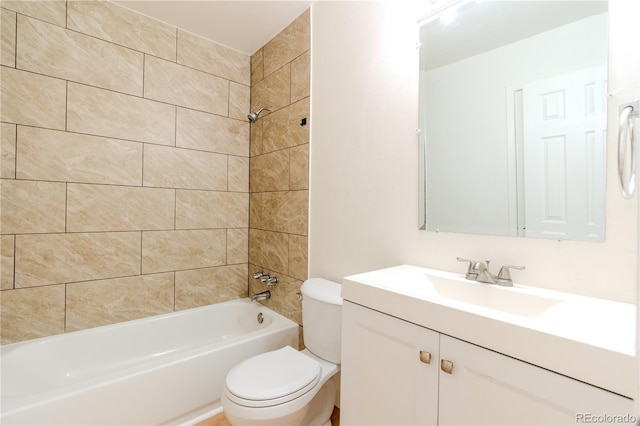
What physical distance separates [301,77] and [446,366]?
1899 mm

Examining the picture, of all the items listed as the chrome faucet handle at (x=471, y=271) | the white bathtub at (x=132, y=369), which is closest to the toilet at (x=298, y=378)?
the white bathtub at (x=132, y=369)

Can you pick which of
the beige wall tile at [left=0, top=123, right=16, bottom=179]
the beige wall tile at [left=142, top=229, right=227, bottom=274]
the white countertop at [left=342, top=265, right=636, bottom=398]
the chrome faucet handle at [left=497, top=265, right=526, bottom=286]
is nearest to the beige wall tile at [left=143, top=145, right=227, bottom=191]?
the beige wall tile at [left=142, top=229, right=227, bottom=274]

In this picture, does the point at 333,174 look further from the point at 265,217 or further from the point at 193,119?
the point at 193,119

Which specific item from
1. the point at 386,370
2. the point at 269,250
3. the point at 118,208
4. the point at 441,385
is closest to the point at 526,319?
the point at 441,385

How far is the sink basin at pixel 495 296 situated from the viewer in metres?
0.93

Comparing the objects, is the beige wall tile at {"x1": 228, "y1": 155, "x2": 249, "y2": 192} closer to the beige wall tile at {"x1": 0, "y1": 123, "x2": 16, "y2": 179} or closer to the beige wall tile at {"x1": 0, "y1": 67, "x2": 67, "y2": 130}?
the beige wall tile at {"x1": 0, "y1": 67, "x2": 67, "y2": 130}

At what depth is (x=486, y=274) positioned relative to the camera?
1.05 meters

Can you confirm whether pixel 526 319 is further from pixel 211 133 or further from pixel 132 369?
pixel 211 133

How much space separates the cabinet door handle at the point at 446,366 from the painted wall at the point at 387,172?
19.4 inches

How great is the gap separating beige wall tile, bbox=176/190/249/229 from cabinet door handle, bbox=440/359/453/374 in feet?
6.59

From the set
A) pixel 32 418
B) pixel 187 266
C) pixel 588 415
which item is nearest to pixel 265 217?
pixel 187 266

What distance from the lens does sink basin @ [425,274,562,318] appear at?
36.7 inches

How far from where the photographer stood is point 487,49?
1.18m

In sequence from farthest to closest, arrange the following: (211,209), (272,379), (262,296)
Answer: (211,209) → (262,296) → (272,379)
